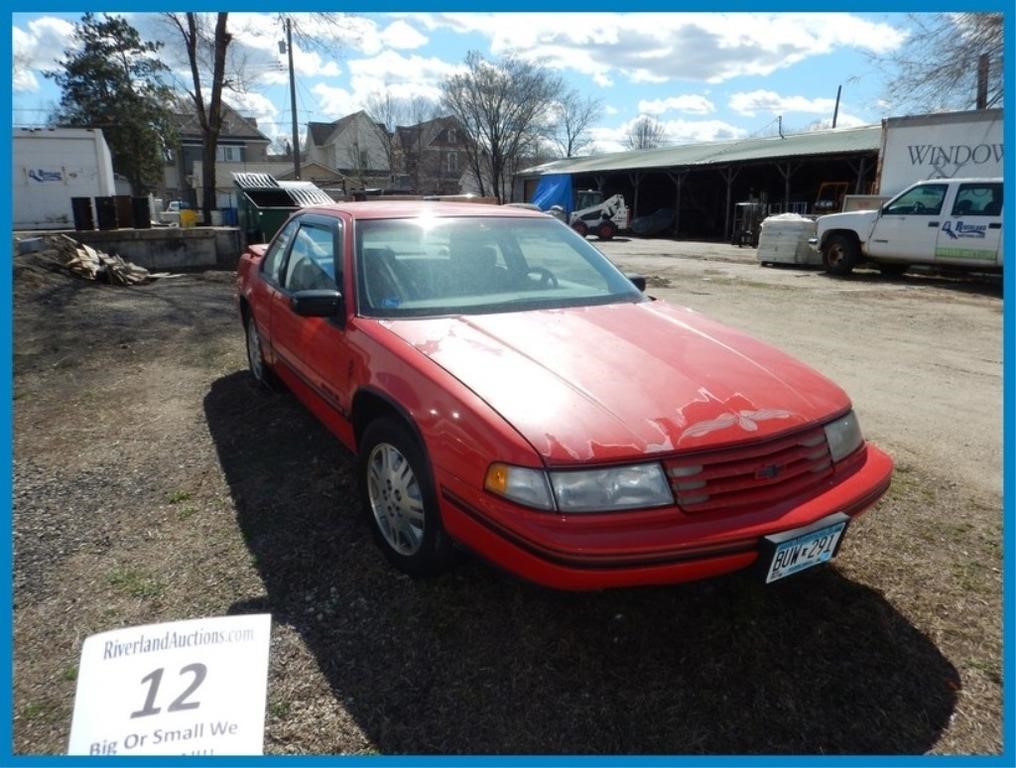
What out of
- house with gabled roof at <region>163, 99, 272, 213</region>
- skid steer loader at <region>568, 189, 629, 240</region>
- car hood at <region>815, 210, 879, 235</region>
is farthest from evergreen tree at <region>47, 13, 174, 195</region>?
car hood at <region>815, 210, 879, 235</region>

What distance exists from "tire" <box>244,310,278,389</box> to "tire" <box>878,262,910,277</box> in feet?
41.8

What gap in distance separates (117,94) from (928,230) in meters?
39.4

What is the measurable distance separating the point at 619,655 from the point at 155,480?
277cm

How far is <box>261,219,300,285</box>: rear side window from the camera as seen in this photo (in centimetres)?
440

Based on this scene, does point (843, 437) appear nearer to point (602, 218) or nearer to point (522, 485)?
point (522, 485)

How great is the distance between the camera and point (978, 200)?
460 inches

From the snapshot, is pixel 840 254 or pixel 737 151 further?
pixel 737 151

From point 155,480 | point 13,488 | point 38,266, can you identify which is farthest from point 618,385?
point 38,266

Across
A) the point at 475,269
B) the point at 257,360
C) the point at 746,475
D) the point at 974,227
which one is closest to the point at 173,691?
the point at 746,475

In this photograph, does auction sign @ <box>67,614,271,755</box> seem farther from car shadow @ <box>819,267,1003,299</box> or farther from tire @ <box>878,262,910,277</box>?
tire @ <box>878,262,910,277</box>

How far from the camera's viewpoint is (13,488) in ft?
12.1

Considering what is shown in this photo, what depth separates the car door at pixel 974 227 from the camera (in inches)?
453

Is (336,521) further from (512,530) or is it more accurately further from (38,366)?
(38,366)

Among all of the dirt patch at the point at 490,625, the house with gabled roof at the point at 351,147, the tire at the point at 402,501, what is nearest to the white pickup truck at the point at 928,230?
the dirt patch at the point at 490,625
